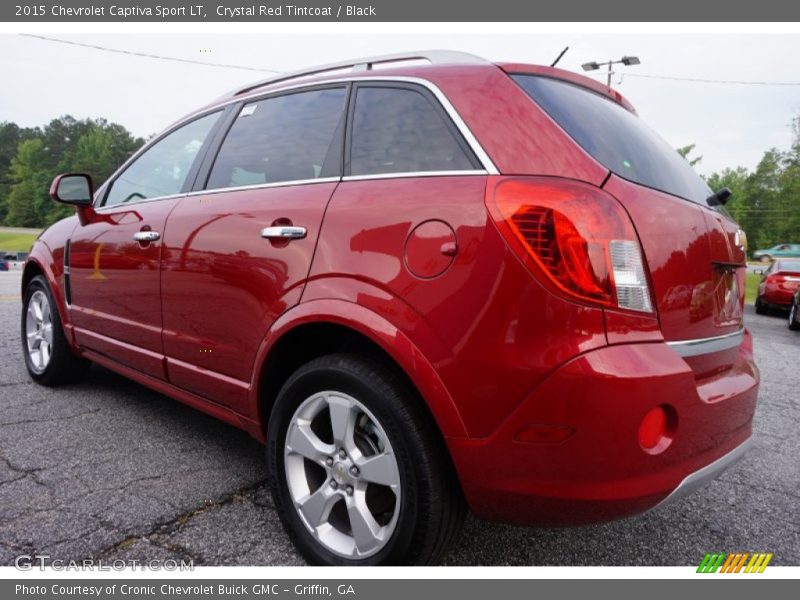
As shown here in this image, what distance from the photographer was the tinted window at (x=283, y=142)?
2.25 meters

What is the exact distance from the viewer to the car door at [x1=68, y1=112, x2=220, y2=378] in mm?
2830

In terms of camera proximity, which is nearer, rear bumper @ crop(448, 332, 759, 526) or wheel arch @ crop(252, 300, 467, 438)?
rear bumper @ crop(448, 332, 759, 526)

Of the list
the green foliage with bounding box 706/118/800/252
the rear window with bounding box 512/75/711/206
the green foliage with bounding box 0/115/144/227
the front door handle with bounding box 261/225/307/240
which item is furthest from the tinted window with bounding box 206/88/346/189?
the green foliage with bounding box 0/115/144/227

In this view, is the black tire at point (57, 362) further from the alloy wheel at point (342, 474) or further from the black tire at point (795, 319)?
the black tire at point (795, 319)

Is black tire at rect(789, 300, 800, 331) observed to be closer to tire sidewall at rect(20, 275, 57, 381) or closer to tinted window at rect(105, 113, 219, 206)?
tinted window at rect(105, 113, 219, 206)

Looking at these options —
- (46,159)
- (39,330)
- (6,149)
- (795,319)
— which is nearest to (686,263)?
(39,330)

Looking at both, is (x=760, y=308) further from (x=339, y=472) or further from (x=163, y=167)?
(x=339, y=472)

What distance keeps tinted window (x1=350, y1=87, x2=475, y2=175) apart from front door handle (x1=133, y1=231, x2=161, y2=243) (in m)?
1.19

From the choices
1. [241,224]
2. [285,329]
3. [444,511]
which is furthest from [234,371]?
Answer: [444,511]

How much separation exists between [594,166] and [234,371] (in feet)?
5.02

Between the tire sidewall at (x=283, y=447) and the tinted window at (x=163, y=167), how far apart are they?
141 cm

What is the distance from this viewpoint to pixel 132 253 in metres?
2.95

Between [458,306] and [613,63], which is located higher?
[613,63]

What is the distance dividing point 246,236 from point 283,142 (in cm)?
46
